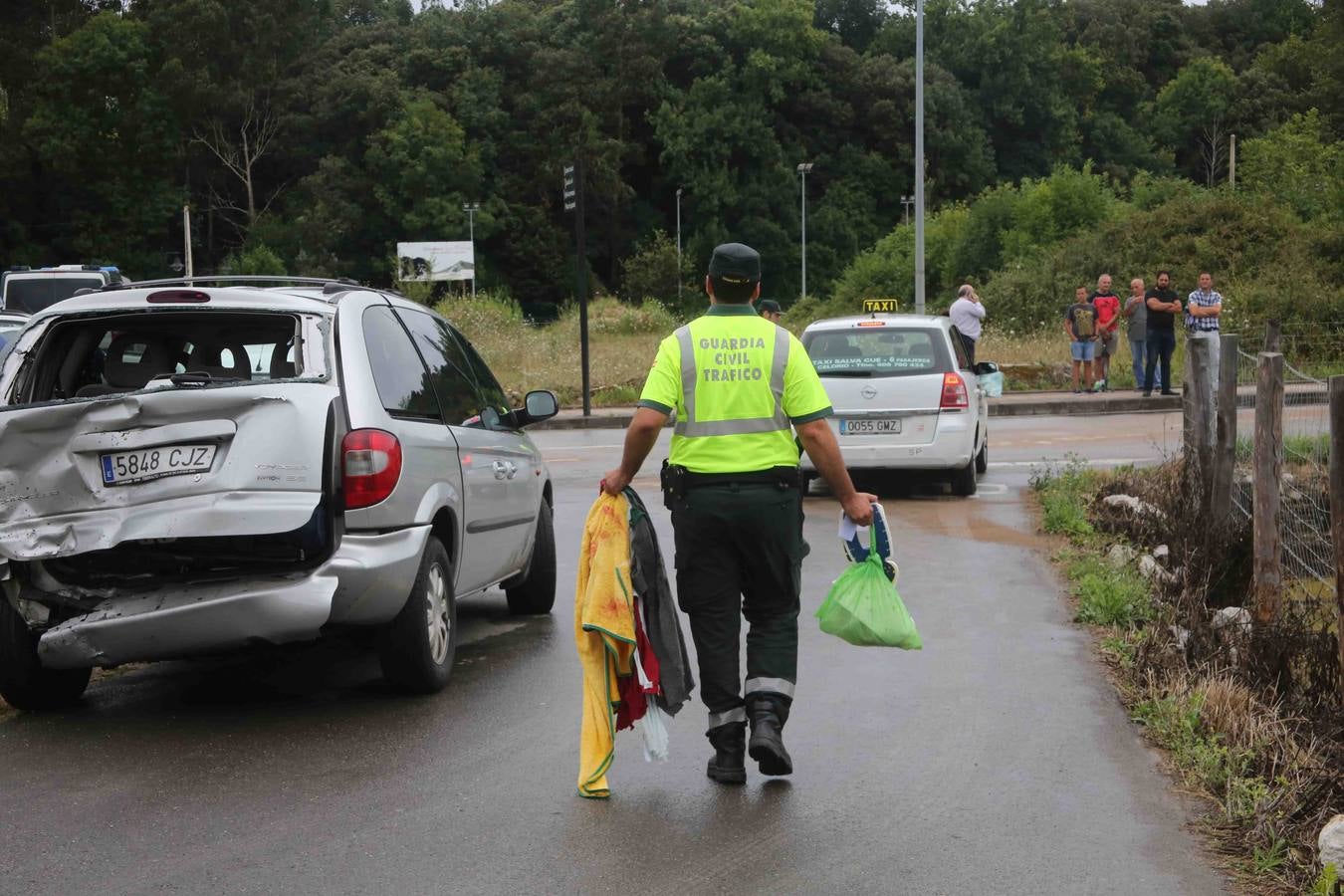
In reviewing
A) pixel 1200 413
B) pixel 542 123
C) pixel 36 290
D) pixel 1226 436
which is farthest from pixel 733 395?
pixel 542 123

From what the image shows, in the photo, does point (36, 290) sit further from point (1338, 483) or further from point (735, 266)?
point (1338, 483)

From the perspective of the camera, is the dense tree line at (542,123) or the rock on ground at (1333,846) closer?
the rock on ground at (1333,846)

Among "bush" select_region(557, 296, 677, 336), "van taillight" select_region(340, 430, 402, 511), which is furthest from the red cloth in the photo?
"bush" select_region(557, 296, 677, 336)

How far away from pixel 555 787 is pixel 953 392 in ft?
29.9

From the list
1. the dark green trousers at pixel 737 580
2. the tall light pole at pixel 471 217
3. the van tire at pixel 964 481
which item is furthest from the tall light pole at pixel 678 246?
the dark green trousers at pixel 737 580

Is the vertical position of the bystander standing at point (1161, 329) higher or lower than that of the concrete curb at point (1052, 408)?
higher

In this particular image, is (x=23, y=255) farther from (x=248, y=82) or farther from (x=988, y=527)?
(x=988, y=527)

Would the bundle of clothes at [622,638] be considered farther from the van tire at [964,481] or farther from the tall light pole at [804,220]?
the tall light pole at [804,220]

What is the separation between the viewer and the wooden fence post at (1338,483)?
19.0 feet

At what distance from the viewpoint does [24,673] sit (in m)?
6.61

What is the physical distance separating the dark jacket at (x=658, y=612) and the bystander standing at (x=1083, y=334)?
2143 cm

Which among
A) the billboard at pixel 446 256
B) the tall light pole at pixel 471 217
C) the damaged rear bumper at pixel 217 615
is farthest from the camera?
the tall light pole at pixel 471 217

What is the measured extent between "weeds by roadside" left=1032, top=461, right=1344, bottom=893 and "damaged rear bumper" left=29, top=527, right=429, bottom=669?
3227mm

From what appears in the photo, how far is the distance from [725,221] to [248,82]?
1100 inches
